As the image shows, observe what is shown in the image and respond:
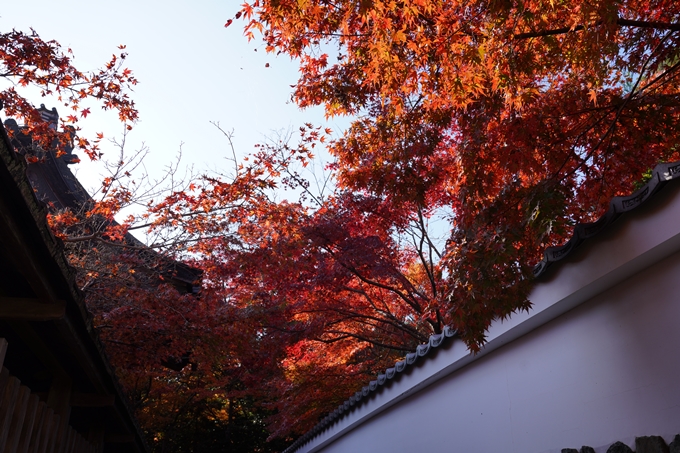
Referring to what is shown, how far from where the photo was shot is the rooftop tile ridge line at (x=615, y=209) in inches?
125

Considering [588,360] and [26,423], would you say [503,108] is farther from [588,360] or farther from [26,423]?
[26,423]

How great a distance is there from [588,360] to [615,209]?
48.9 inches

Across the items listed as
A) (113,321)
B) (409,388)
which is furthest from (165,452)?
(409,388)

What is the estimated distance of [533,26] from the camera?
16.9ft

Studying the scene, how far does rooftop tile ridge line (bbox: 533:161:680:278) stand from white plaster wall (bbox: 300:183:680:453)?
7 cm

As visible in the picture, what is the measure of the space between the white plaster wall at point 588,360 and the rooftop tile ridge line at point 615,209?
0.07m

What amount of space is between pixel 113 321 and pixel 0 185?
8.89 metres

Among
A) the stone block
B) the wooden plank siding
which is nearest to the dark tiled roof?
the stone block

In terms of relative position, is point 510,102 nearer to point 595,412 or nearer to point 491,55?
point 491,55

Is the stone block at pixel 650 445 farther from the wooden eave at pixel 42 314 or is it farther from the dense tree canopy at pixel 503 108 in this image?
the wooden eave at pixel 42 314

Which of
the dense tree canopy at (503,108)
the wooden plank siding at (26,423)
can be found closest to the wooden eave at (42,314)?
the wooden plank siding at (26,423)

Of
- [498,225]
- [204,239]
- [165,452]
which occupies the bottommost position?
[498,225]

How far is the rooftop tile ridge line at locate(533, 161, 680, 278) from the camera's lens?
10.4ft

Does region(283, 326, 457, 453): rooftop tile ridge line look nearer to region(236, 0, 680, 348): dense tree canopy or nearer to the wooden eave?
region(236, 0, 680, 348): dense tree canopy
